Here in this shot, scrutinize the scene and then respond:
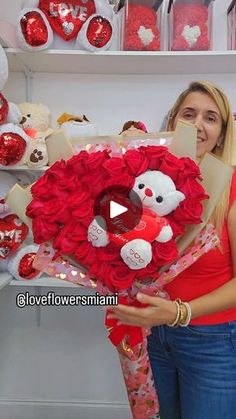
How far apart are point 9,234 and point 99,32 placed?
808 mm

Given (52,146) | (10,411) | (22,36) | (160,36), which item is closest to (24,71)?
(22,36)

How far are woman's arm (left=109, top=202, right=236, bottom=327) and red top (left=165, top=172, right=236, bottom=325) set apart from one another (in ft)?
0.21

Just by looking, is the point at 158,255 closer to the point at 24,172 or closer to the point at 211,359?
the point at 211,359

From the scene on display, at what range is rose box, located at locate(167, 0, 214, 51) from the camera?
5.15ft

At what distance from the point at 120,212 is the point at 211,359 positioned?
0.42 meters

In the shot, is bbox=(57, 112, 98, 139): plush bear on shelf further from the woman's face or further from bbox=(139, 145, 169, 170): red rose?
bbox=(139, 145, 169, 170): red rose

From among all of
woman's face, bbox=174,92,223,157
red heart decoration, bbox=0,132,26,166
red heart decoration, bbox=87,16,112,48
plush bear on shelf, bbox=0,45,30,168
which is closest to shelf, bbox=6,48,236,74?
red heart decoration, bbox=87,16,112,48

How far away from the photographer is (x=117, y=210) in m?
0.71

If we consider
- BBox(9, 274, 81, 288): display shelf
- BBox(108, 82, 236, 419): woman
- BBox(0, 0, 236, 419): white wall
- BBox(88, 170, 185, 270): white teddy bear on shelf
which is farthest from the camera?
BBox(0, 0, 236, 419): white wall

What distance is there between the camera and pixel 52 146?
81cm

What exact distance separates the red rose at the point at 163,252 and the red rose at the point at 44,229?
0.18 meters

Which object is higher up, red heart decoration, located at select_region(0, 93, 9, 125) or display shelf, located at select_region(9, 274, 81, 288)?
red heart decoration, located at select_region(0, 93, 9, 125)

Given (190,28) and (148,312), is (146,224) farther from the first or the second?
(190,28)

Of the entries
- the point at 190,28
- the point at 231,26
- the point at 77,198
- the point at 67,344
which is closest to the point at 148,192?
the point at 77,198
